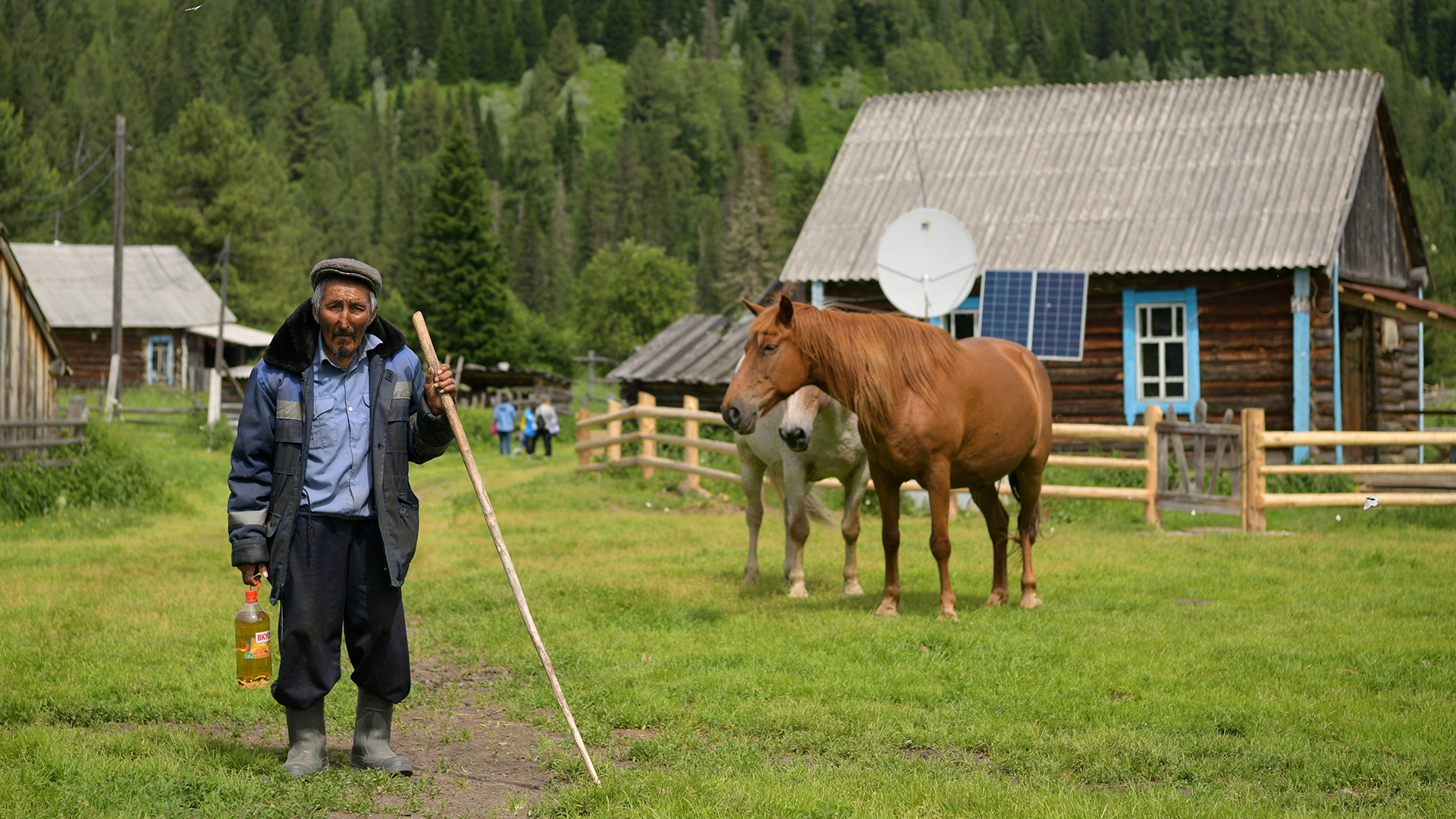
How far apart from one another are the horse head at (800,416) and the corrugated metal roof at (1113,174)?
34.9ft

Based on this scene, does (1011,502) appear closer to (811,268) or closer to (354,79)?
(811,268)

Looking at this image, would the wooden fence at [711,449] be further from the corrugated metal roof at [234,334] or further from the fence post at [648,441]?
the corrugated metal roof at [234,334]

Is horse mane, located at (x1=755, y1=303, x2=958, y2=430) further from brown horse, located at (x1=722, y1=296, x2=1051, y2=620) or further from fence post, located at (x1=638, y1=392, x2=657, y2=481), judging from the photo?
fence post, located at (x1=638, y1=392, x2=657, y2=481)

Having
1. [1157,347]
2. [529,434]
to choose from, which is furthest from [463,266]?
[1157,347]

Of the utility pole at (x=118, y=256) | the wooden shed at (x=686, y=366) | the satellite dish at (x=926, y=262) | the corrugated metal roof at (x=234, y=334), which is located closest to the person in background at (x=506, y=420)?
the wooden shed at (x=686, y=366)

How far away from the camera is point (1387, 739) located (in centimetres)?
484

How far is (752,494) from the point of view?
9.54 metres

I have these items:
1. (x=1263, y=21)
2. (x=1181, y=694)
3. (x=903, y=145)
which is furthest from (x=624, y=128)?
(x=1181, y=694)

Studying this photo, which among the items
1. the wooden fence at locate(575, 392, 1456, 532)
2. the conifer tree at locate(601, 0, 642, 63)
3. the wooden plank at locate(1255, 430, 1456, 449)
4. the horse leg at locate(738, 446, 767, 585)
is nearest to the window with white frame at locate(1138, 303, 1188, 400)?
the wooden fence at locate(575, 392, 1456, 532)

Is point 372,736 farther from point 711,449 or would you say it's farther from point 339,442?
point 711,449

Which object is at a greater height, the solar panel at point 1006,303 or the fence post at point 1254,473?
the solar panel at point 1006,303

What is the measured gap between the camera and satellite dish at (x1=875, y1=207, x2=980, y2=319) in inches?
517

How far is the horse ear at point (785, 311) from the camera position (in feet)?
23.4

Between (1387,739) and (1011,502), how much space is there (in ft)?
29.7
